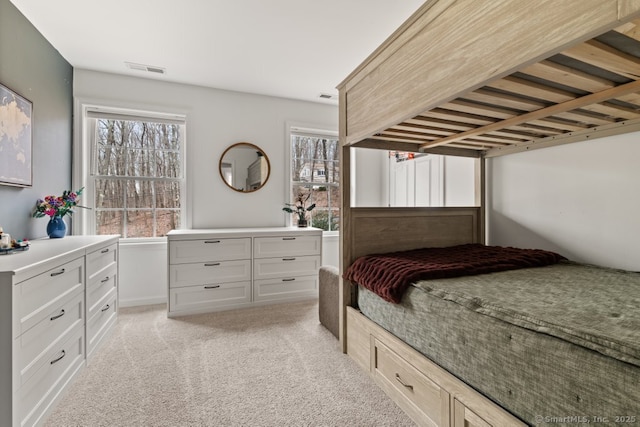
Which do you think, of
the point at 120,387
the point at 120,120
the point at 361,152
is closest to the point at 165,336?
the point at 120,387

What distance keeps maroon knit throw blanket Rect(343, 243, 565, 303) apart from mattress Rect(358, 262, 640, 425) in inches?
2.3

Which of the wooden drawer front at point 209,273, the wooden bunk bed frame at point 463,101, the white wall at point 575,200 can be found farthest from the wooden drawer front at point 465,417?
the wooden drawer front at point 209,273

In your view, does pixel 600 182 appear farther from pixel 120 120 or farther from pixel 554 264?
pixel 120 120

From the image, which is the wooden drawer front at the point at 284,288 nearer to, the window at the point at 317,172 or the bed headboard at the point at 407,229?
the window at the point at 317,172

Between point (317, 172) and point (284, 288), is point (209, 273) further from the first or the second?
point (317, 172)

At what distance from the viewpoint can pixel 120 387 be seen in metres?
1.76

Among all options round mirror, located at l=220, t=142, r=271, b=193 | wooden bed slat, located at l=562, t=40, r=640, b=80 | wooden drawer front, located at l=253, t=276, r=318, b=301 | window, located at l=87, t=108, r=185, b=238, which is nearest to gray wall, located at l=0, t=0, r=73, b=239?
window, located at l=87, t=108, r=185, b=238

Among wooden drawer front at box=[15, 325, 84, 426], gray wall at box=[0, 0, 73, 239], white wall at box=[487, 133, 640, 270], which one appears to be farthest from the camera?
gray wall at box=[0, 0, 73, 239]

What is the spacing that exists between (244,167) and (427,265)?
275 centimetres

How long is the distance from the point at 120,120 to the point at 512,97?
3732mm

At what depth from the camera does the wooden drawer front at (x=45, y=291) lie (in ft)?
4.38

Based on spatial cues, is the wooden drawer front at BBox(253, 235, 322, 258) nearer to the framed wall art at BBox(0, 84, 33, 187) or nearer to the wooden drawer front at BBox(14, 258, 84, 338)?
the wooden drawer front at BBox(14, 258, 84, 338)

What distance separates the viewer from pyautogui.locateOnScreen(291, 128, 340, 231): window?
410 centimetres

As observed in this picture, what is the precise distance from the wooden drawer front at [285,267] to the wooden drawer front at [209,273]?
12 centimetres
